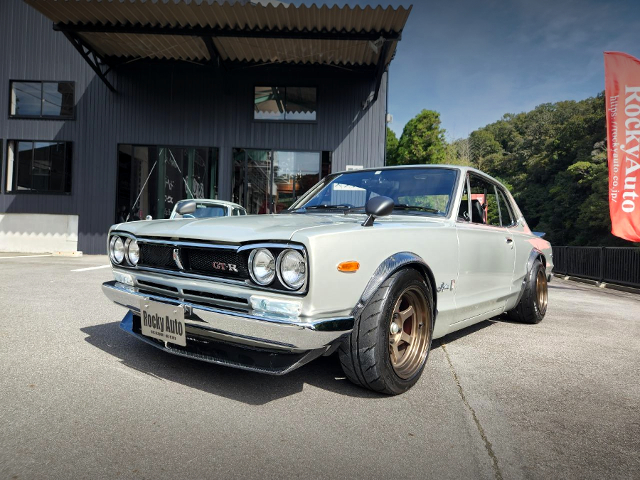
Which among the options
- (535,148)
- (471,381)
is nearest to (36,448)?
(471,381)

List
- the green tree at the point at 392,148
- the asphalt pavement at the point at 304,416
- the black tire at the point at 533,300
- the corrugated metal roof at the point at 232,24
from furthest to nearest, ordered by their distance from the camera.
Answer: the green tree at the point at 392,148 → the corrugated metal roof at the point at 232,24 → the black tire at the point at 533,300 → the asphalt pavement at the point at 304,416

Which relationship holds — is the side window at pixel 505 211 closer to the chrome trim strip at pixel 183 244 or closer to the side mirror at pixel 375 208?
the side mirror at pixel 375 208

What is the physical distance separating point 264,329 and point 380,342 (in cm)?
64

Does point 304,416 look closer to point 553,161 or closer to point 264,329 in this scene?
point 264,329

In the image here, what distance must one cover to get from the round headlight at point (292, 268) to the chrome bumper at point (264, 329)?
0.59 feet

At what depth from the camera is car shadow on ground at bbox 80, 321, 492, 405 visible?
8.16 feet

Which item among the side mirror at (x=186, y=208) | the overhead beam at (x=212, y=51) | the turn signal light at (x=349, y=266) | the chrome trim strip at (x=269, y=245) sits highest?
the overhead beam at (x=212, y=51)

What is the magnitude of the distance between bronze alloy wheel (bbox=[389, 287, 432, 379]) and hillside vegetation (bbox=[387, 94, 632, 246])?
1060 inches

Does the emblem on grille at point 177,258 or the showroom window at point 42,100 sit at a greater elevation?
the showroom window at point 42,100

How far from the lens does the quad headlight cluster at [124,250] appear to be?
2824 millimetres

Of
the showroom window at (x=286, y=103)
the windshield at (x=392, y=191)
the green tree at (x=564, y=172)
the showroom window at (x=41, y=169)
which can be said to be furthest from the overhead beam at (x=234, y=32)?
the green tree at (x=564, y=172)

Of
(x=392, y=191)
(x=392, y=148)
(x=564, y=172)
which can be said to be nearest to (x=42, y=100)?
(x=392, y=191)

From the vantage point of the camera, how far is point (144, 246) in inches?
108

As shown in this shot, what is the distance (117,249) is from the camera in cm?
293
